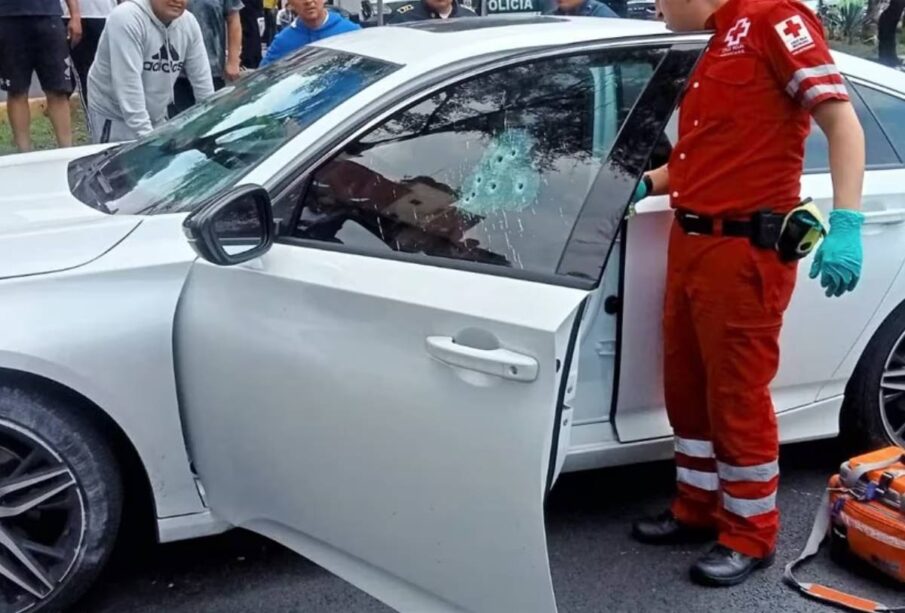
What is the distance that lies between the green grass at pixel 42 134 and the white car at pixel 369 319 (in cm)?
486

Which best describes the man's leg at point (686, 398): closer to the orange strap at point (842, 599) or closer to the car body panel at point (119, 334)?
the orange strap at point (842, 599)

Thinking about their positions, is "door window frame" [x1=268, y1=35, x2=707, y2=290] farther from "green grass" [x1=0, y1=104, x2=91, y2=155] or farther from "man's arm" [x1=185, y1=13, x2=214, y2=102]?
"green grass" [x1=0, y1=104, x2=91, y2=155]

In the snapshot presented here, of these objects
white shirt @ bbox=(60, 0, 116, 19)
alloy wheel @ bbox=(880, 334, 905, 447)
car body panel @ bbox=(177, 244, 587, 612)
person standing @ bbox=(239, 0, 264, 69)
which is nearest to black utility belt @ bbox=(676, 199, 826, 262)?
car body panel @ bbox=(177, 244, 587, 612)

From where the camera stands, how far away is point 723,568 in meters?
3.12

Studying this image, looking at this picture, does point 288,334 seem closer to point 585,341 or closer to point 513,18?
point 585,341

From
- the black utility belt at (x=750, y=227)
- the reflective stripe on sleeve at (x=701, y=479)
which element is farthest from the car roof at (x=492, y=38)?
the reflective stripe on sleeve at (x=701, y=479)

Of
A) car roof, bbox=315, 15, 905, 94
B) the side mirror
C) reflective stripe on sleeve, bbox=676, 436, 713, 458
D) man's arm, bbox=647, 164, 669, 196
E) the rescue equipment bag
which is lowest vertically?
the rescue equipment bag

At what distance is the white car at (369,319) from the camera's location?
2328mm

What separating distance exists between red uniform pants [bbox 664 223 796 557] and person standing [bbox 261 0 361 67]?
276 cm

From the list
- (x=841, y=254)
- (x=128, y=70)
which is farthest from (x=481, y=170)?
(x=128, y=70)

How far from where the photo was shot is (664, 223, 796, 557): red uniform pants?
289 centimetres

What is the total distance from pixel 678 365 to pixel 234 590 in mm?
1427

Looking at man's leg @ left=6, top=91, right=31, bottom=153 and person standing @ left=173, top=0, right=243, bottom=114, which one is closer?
man's leg @ left=6, top=91, right=31, bottom=153

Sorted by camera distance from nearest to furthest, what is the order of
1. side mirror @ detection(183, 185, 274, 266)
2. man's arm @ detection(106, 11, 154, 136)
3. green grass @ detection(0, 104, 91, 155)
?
side mirror @ detection(183, 185, 274, 266) → man's arm @ detection(106, 11, 154, 136) → green grass @ detection(0, 104, 91, 155)
